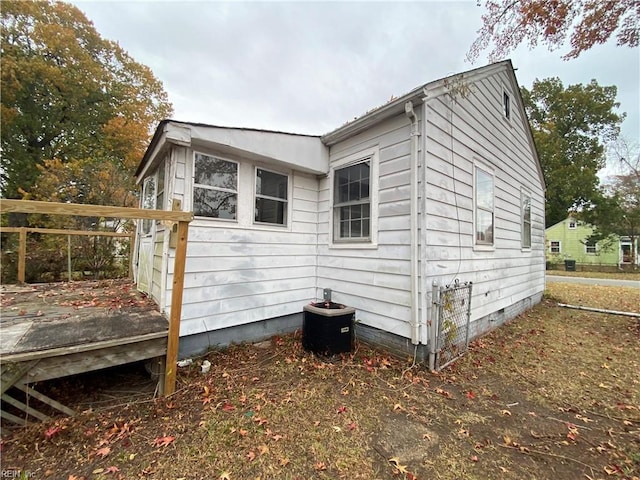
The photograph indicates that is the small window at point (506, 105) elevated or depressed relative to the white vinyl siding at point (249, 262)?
elevated

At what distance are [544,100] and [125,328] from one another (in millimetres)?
32058

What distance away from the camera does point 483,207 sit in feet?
17.1

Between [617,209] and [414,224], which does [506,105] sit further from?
[617,209]

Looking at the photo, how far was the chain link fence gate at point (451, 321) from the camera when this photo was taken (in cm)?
366

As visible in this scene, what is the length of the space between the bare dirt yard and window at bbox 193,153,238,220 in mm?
2135

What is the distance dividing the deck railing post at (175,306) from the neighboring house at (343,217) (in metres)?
0.65

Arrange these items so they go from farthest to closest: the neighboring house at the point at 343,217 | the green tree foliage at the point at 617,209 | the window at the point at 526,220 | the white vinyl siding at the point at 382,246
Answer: the green tree foliage at the point at 617,209
the window at the point at 526,220
the white vinyl siding at the point at 382,246
the neighboring house at the point at 343,217

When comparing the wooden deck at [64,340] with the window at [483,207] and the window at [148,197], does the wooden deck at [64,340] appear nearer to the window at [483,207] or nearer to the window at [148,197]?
the window at [148,197]

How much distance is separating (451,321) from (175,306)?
3.68 m

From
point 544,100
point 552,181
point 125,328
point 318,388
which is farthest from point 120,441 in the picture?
point 544,100

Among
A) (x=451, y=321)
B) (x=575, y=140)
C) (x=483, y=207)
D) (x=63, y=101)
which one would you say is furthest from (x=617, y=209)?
(x=63, y=101)

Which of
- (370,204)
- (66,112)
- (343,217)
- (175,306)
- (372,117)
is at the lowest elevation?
(175,306)

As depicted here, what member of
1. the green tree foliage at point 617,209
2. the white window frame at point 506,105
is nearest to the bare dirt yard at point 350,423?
the white window frame at point 506,105

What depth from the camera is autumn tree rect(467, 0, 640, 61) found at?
4.50 m
